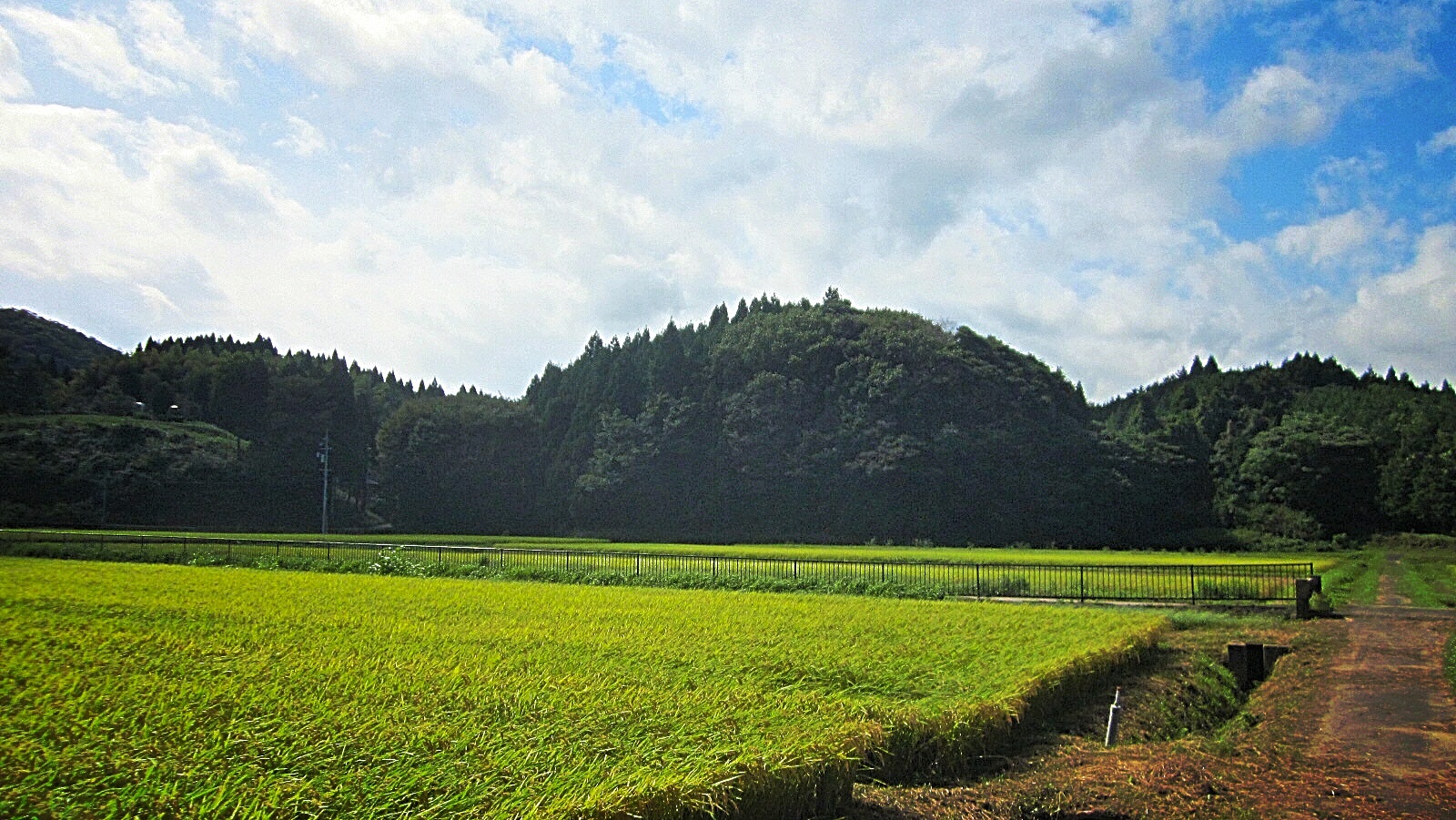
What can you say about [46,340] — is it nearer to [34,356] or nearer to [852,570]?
[34,356]

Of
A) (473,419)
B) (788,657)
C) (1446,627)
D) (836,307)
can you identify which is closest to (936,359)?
(836,307)

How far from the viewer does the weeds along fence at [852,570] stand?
25.9 metres

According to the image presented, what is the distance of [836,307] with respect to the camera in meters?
86.7

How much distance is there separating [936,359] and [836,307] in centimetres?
1452

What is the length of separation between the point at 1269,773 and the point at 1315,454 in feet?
224

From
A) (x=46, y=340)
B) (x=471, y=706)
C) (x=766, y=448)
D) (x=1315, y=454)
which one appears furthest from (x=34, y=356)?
(x=1315, y=454)

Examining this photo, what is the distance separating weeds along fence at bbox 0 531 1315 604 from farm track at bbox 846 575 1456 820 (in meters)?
13.5

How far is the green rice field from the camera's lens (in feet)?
14.8

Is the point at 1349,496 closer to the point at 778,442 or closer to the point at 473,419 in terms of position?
the point at 778,442

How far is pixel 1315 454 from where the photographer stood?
213ft

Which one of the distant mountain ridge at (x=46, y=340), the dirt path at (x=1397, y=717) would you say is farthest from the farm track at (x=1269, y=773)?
the distant mountain ridge at (x=46, y=340)

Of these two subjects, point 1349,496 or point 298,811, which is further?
point 1349,496

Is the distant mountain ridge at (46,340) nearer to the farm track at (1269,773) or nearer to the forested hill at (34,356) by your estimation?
the forested hill at (34,356)

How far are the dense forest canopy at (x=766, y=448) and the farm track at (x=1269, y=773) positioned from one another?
187 ft
